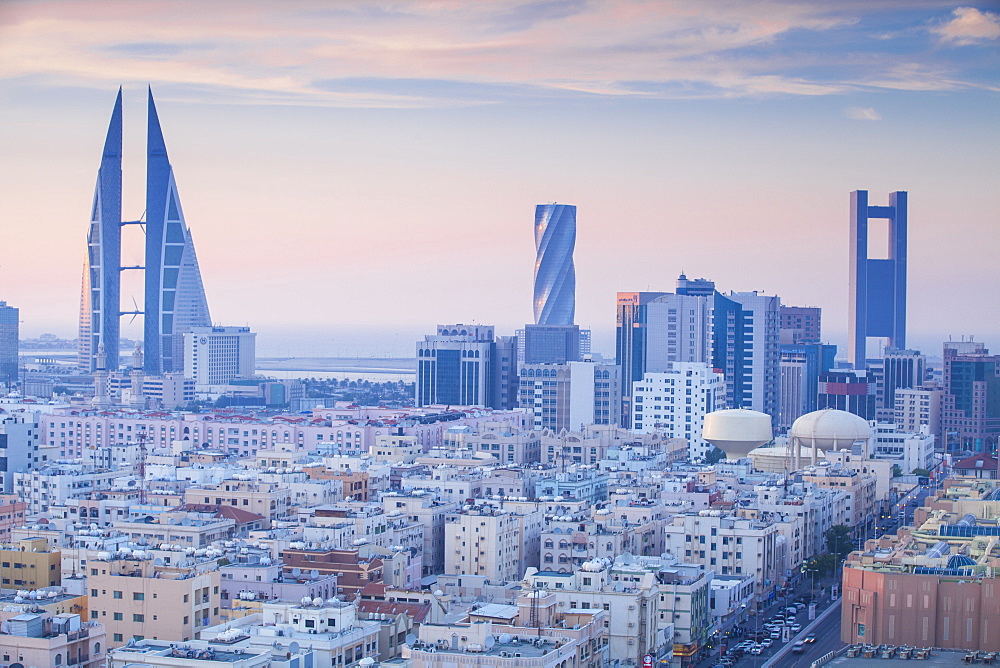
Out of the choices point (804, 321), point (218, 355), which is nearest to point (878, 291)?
point (804, 321)

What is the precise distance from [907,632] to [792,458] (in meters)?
13.7

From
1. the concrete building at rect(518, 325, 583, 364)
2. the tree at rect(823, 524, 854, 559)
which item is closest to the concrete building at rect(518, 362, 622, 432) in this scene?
the concrete building at rect(518, 325, 583, 364)

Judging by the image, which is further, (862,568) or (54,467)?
(54,467)

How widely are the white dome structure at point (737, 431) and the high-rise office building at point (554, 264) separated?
33.4m

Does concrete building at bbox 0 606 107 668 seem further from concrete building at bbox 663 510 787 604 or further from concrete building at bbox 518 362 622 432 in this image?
concrete building at bbox 518 362 622 432

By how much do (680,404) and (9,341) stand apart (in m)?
37.5

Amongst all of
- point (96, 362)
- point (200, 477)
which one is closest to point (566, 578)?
point (200, 477)

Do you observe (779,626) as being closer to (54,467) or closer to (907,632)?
(907,632)

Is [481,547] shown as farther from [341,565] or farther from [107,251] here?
[107,251]

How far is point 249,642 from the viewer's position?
466 inches

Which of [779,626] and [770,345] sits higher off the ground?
[770,345]

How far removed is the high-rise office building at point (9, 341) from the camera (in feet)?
206

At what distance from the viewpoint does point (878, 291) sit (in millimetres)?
59812

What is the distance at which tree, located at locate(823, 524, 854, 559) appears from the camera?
20406mm
